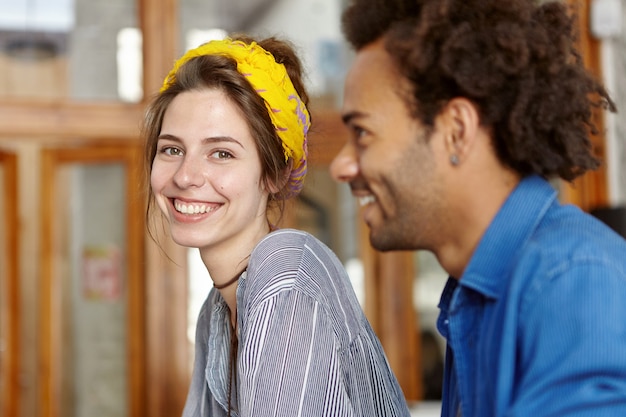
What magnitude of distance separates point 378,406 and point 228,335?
0.37 metres

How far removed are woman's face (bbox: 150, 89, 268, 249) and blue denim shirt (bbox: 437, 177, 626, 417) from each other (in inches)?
23.5

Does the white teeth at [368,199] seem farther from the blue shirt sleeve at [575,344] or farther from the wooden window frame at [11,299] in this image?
the wooden window frame at [11,299]

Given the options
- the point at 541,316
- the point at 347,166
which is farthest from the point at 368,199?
the point at 541,316

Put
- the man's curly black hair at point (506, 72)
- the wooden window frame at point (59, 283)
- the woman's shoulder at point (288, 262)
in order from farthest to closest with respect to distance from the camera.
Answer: the wooden window frame at point (59, 283) → the woman's shoulder at point (288, 262) → the man's curly black hair at point (506, 72)

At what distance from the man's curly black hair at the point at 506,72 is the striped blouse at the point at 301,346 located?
0.42 metres

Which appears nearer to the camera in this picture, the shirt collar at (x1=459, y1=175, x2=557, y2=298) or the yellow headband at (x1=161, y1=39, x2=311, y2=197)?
the shirt collar at (x1=459, y1=175, x2=557, y2=298)

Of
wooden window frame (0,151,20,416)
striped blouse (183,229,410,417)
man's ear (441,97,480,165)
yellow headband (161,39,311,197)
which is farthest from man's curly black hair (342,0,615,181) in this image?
wooden window frame (0,151,20,416)

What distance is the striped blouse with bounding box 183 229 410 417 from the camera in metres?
1.30

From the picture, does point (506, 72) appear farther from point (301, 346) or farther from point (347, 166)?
point (301, 346)

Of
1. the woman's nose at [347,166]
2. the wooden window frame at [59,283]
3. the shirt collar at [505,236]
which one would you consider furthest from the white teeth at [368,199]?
the wooden window frame at [59,283]

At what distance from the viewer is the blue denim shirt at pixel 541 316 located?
2.97 ft

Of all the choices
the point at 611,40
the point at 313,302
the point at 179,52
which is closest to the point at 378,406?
the point at 313,302

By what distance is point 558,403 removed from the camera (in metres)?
0.91

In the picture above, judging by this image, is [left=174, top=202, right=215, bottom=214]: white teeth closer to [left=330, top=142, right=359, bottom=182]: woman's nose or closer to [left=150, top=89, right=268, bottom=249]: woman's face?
[left=150, top=89, right=268, bottom=249]: woman's face
